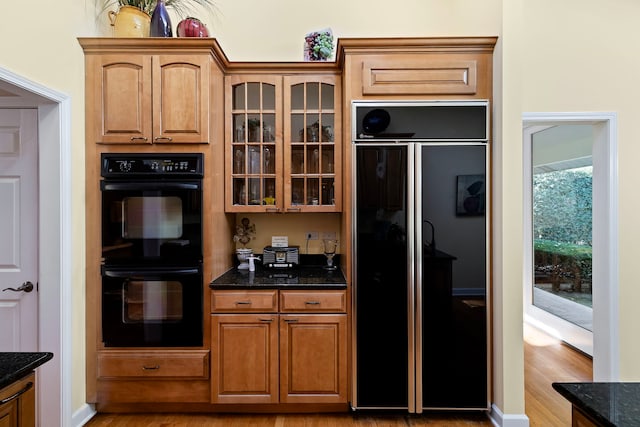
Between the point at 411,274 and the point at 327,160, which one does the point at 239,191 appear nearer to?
the point at 327,160

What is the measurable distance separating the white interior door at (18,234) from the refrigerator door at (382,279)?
80.6 inches

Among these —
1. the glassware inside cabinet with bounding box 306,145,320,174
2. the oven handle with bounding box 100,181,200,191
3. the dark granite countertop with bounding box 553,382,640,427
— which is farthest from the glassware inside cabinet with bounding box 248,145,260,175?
the dark granite countertop with bounding box 553,382,640,427

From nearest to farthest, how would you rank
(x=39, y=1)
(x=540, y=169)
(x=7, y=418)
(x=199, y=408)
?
(x=7, y=418), (x=39, y=1), (x=199, y=408), (x=540, y=169)

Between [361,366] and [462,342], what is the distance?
2.27 feet

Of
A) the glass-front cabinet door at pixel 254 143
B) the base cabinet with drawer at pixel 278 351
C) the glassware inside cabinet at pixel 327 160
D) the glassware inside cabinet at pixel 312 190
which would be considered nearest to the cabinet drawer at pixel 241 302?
the base cabinet with drawer at pixel 278 351

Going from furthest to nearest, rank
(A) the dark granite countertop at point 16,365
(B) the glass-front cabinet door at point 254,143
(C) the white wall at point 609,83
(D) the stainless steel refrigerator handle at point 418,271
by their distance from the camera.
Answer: (B) the glass-front cabinet door at point 254,143
(C) the white wall at point 609,83
(D) the stainless steel refrigerator handle at point 418,271
(A) the dark granite countertop at point 16,365

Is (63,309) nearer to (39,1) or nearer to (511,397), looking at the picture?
(39,1)

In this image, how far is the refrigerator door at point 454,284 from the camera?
234cm

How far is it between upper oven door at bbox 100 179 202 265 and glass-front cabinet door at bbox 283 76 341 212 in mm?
702

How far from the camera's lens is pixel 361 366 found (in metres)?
2.35

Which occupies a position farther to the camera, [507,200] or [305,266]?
[305,266]

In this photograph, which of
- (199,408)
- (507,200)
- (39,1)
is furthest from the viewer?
(199,408)

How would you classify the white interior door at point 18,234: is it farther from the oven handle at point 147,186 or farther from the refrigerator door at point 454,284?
the refrigerator door at point 454,284

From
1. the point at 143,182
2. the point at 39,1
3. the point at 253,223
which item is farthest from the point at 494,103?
the point at 39,1
